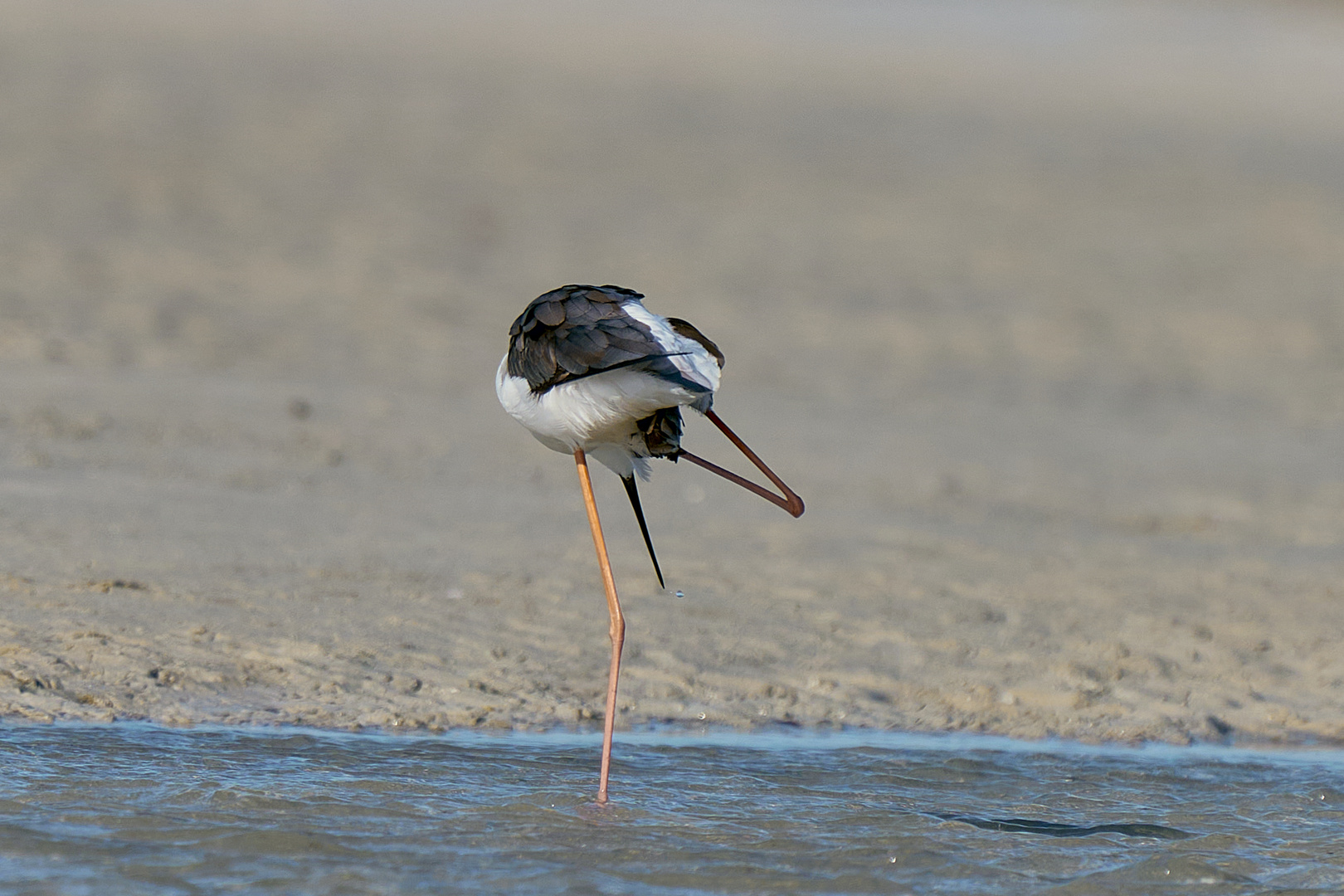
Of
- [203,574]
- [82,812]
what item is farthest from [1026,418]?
[82,812]

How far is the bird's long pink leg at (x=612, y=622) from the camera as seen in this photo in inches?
177

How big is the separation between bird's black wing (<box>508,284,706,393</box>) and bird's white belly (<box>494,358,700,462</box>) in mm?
46

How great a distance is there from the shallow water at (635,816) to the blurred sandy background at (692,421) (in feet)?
1.14

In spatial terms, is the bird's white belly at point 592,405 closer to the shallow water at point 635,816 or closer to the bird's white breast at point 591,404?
the bird's white breast at point 591,404

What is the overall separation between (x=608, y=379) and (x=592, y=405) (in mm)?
125

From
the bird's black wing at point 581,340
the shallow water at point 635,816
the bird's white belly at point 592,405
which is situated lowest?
the shallow water at point 635,816

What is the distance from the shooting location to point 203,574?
20.1 feet

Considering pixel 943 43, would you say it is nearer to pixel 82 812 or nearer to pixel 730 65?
pixel 730 65

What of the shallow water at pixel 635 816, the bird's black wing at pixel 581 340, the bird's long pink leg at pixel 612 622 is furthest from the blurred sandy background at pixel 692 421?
the bird's black wing at pixel 581 340

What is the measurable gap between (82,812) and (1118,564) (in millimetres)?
4942

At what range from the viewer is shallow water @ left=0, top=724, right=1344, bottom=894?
393cm

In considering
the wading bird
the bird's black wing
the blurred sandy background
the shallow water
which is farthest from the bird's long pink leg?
the blurred sandy background

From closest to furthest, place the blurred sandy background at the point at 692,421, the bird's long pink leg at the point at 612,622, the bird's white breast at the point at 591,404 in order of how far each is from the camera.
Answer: the bird's white breast at the point at 591,404 < the bird's long pink leg at the point at 612,622 < the blurred sandy background at the point at 692,421

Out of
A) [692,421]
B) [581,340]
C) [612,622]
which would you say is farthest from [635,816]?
[692,421]
